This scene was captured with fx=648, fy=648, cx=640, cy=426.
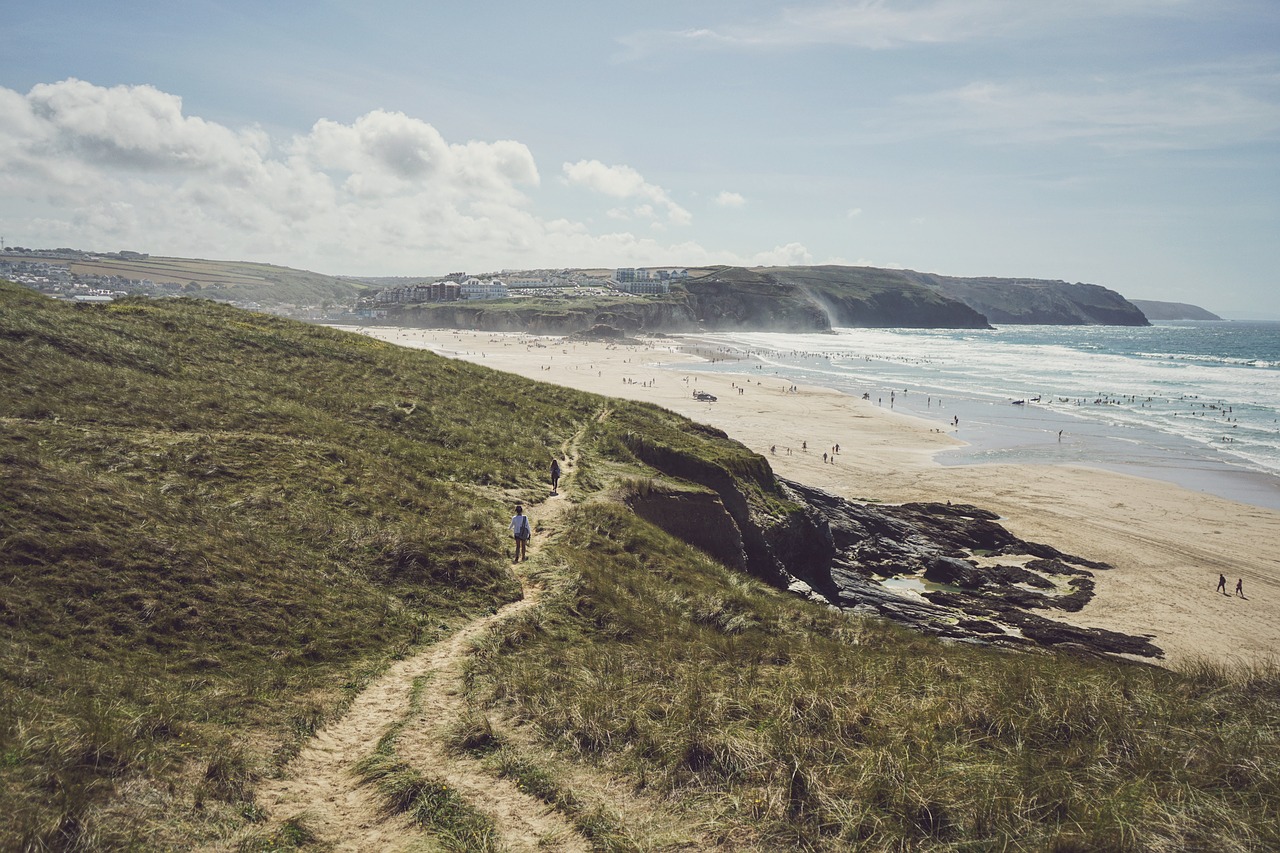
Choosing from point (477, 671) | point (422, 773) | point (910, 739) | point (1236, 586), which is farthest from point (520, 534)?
point (1236, 586)

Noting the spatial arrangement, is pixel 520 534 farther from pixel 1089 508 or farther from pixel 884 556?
pixel 1089 508

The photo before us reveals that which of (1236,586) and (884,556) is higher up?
(1236,586)

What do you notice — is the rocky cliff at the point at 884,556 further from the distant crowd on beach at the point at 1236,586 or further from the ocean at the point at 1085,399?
the ocean at the point at 1085,399

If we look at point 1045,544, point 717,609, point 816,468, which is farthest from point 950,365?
point 717,609

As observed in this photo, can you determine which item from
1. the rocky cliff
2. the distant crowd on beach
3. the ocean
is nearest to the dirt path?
the rocky cliff

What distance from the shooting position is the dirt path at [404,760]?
6.61 metres

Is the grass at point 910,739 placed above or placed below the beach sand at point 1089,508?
above

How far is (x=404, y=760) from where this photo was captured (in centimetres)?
791

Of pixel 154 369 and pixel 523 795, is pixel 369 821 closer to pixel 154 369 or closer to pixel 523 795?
pixel 523 795

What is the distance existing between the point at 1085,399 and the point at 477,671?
8905cm

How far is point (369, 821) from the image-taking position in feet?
22.6

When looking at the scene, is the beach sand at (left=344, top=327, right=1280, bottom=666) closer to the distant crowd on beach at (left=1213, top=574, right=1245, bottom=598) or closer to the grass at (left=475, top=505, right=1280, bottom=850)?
the distant crowd on beach at (left=1213, top=574, right=1245, bottom=598)

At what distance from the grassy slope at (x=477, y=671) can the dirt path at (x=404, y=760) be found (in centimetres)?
37

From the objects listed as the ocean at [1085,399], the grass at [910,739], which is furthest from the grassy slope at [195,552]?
the ocean at [1085,399]
